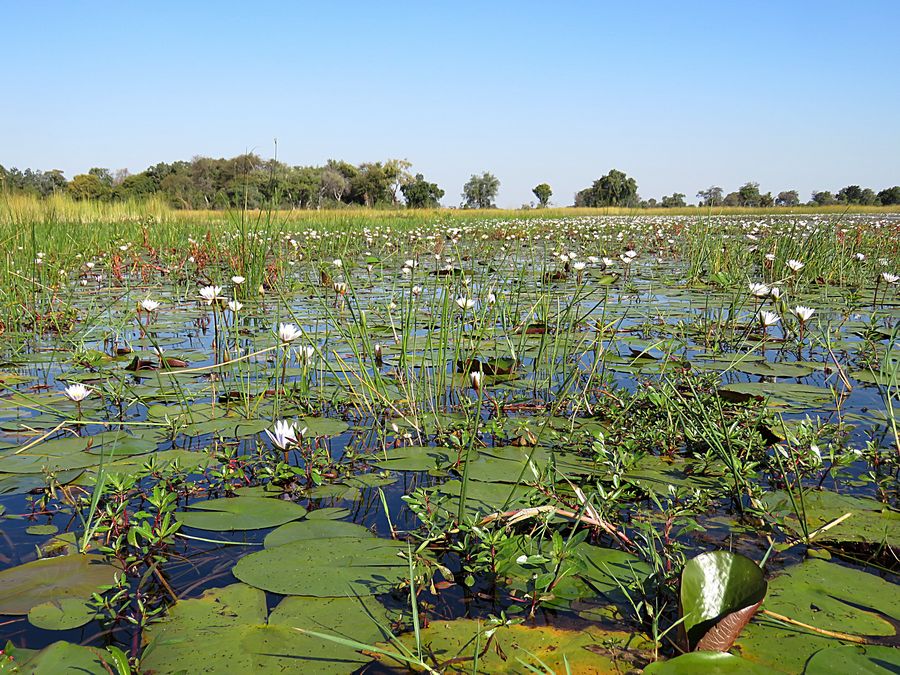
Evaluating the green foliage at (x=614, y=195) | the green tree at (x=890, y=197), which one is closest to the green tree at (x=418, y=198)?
the green foliage at (x=614, y=195)

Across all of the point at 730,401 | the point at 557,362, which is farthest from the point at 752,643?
the point at 557,362

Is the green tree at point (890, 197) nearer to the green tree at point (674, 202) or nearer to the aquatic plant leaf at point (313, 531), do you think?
the green tree at point (674, 202)

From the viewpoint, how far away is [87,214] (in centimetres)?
980

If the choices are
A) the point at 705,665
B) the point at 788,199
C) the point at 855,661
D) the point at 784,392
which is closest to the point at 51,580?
the point at 705,665

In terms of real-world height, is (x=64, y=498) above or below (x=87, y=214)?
below

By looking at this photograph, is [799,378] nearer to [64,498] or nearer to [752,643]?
[752,643]

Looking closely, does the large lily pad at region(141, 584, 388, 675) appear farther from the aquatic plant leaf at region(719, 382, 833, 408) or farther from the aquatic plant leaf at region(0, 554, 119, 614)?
the aquatic plant leaf at region(719, 382, 833, 408)

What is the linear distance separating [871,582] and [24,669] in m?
1.50

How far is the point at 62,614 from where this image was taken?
3.61ft

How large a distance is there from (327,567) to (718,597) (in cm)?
74

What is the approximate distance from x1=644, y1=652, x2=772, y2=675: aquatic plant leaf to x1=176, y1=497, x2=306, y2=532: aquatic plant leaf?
90 centimetres

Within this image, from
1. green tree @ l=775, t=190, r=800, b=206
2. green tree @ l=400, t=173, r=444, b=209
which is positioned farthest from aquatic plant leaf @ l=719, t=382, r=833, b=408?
green tree @ l=775, t=190, r=800, b=206

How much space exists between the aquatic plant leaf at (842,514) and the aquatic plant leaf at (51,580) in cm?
146

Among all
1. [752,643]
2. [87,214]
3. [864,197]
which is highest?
[864,197]
